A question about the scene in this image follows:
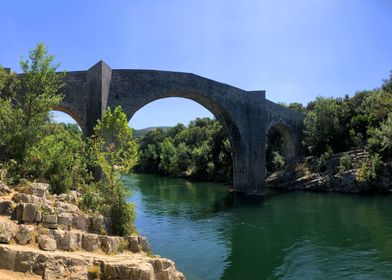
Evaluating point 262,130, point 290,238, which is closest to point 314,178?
point 262,130

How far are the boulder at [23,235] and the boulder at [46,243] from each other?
230mm

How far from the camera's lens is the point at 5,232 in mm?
6918

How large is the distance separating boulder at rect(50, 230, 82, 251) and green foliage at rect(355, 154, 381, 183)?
25886 mm

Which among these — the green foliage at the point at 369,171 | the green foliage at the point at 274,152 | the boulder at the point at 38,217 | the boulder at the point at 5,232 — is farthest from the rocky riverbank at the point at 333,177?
the boulder at the point at 5,232

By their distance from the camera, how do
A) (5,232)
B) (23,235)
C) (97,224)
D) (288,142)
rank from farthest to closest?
(288,142) < (97,224) < (23,235) < (5,232)

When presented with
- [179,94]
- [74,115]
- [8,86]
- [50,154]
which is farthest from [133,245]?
[179,94]

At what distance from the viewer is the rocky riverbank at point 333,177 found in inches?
1120

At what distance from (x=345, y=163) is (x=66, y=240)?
2795 cm

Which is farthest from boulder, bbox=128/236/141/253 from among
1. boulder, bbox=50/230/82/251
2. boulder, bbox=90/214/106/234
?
boulder, bbox=50/230/82/251

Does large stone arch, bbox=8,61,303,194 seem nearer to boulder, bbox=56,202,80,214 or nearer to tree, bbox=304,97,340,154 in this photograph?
tree, bbox=304,97,340,154

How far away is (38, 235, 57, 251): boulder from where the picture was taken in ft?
23.7

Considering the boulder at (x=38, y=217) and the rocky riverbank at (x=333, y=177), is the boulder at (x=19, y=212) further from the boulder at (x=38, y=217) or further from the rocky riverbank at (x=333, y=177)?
the rocky riverbank at (x=333, y=177)

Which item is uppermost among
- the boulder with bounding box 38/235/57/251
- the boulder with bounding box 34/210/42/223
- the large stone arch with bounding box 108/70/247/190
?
the large stone arch with bounding box 108/70/247/190

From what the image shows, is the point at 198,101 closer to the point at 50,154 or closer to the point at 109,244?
the point at 50,154
